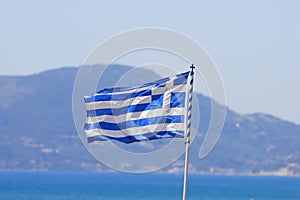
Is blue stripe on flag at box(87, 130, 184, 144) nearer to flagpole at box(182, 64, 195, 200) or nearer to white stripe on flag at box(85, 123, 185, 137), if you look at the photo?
white stripe on flag at box(85, 123, 185, 137)

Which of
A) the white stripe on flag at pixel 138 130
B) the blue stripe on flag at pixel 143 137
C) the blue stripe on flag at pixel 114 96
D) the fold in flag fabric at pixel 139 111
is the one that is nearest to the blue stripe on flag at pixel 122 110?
the fold in flag fabric at pixel 139 111

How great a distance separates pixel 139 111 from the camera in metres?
29.4

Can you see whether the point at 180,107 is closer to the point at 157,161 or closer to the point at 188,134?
the point at 188,134

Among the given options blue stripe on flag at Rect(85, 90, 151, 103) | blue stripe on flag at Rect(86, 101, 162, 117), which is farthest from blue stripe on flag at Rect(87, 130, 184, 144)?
blue stripe on flag at Rect(85, 90, 151, 103)

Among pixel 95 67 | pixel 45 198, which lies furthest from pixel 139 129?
pixel 45 198

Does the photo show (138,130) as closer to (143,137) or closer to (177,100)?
(143,137)

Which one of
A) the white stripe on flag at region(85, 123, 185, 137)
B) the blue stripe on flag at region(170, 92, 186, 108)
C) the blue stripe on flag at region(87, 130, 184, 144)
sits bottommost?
the blue stripe on flag at region(87, 130, 184, 144)

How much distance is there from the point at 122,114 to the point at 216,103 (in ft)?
8.82

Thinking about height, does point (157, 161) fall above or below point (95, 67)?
below

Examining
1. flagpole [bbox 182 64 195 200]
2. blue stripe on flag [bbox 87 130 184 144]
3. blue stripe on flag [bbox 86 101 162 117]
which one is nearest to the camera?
flagpole [bbox 182 64 195 200]

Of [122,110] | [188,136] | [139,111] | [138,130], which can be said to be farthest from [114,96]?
[188,136]

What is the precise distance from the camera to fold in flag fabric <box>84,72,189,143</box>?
28.9 meters

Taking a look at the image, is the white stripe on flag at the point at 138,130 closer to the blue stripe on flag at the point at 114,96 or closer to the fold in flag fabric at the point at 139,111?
the fold in flag fabric at the point at 139,111

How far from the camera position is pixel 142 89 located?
96.3 ft
